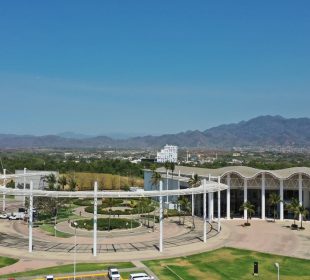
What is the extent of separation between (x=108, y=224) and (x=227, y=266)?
26.8m

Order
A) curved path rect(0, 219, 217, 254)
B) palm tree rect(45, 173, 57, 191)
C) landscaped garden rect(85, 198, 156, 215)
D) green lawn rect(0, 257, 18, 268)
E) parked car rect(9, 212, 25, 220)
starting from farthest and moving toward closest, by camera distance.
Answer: palm tree rect(45, 173, 57, 191) → landscaped garden rect(85, 198, 156, 215) → parked car rect(9, 212, 25, 220) → curved path rect(0, 219, 217, 254) → green lawn rect(0, 257, 18, 268)

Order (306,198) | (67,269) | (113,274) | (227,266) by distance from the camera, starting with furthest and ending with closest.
Result: (306,198), (227,266), (67,269), (113,274)

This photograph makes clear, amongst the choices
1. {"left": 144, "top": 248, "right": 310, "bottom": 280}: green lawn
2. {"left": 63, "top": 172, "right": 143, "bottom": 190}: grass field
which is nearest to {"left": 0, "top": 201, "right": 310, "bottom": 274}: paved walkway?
{"left": 144, "top": 248, "right": 310, "bottom": 280}: green lawn

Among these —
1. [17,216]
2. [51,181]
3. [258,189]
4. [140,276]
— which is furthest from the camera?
[51,181]

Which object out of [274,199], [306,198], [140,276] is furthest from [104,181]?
[140,276]

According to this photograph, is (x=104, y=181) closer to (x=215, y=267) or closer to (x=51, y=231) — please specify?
(x=51, y=231)

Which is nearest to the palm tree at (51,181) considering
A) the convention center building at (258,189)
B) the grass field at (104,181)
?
the grass field at (104,181)

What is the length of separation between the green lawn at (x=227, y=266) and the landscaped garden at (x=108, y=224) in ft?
66.2

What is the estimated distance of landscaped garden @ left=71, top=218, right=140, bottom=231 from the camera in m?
70.6

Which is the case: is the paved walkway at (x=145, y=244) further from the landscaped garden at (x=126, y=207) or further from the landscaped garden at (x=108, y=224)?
the landscaped garden at (x=126, y=207)

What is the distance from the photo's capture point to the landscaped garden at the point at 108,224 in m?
70.6

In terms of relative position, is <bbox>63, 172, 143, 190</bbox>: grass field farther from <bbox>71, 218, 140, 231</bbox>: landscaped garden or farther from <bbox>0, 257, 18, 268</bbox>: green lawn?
<bbox>0, 257, 18, 268</bbox>: green lawn

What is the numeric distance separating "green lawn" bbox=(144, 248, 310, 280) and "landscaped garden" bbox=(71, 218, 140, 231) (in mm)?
20192

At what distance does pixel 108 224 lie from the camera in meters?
71.5
